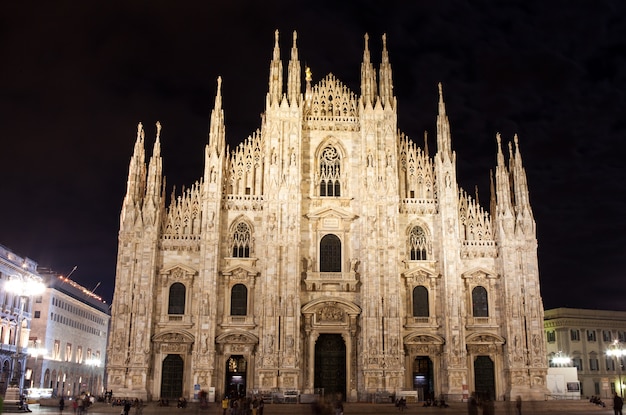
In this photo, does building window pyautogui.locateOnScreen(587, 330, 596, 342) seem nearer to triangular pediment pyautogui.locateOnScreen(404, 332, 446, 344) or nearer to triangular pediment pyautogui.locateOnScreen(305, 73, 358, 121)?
triangular pediment pyautogui.locateOnScreen(404, 332, 446, 344)

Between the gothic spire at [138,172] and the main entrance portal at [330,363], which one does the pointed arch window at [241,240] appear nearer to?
the gothic spire at [138,172]

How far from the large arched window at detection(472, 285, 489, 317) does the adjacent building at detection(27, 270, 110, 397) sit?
40164 millimetres

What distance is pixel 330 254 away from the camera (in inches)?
1885

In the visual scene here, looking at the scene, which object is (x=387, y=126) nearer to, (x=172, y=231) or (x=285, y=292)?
(x=285, y=292)

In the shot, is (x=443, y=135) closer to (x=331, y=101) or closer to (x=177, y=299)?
(x=331, y=101)

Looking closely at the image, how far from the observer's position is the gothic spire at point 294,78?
49281mm

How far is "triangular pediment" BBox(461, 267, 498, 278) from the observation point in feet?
155

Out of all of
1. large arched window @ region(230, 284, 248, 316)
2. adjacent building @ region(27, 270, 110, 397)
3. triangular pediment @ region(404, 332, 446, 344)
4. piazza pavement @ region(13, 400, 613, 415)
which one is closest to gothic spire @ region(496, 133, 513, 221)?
triangular pediment @ region(404, 332, 446, 344)

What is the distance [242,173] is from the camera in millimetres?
48562

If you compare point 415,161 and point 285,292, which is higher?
point 415,161

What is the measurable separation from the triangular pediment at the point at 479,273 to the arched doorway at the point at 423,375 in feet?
22.0

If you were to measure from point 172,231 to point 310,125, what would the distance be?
1326cm

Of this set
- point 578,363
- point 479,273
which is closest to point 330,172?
point 479,273

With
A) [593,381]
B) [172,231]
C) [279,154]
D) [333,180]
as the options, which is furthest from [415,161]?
[593,381]
